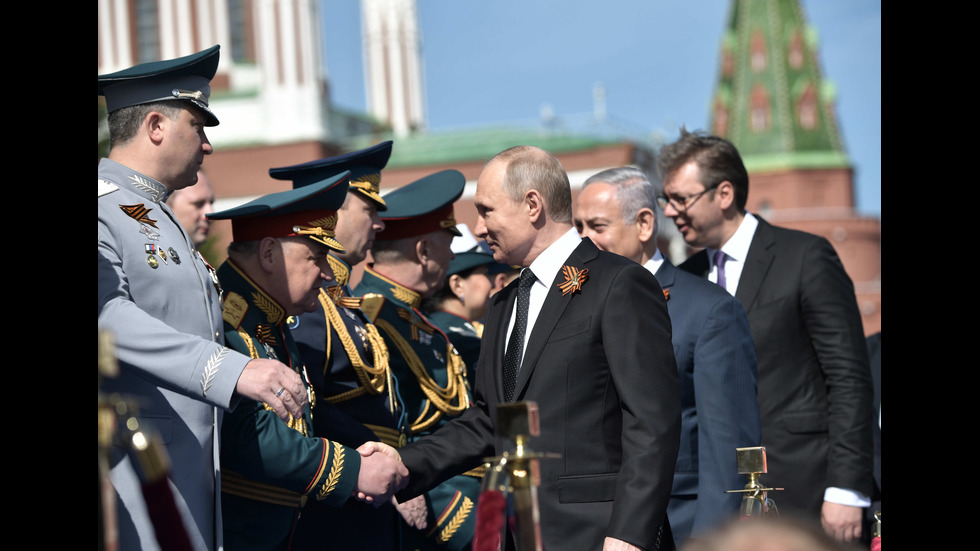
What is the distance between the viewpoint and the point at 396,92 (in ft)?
107

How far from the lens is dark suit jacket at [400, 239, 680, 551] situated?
312cm

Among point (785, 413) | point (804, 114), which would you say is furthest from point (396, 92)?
point (804, 114)

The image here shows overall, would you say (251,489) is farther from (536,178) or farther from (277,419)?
(536,178)

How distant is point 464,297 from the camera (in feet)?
21.4

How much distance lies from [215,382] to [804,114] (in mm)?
58962

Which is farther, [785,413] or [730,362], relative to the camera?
[785,413]

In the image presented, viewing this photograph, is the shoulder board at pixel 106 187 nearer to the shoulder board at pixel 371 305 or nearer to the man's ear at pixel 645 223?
the shoulder board at pixel 371 305

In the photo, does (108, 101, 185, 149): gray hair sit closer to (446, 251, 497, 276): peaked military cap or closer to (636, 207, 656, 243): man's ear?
(636, 207, 656, 243): man's ear

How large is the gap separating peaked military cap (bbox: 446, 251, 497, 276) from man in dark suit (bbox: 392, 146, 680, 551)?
2.73 m

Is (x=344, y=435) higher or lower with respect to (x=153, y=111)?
lower

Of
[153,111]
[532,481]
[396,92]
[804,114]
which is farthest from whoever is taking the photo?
[804,114]

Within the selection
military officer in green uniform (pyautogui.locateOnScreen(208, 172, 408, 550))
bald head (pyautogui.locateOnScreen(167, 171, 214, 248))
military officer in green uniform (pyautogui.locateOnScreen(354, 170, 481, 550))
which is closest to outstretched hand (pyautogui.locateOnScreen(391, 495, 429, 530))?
military officer in green uniform (pyautogui.locateOnScreen(354, 170, 481, 550))
